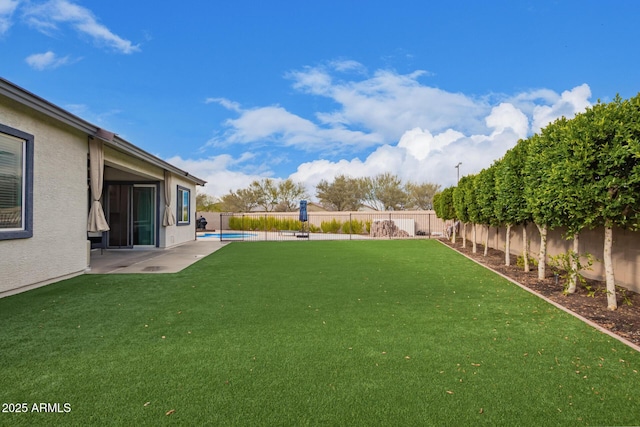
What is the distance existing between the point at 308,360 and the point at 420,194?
116 ft

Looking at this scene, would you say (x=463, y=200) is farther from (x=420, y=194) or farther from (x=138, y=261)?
(x=420, y=194)

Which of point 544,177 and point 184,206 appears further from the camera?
point 184,206

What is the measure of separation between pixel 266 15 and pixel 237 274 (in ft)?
30.4

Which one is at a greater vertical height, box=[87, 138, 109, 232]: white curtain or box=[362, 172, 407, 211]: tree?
box=[362, 172, 407, 211]: tree

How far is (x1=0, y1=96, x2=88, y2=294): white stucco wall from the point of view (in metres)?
5.26

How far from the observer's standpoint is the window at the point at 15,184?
5.11 metres

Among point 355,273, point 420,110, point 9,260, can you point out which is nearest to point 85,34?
point 9,260

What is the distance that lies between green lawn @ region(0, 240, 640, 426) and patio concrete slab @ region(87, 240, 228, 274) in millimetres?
2104

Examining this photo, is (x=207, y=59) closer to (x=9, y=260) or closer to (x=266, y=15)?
(x=266, y=15)

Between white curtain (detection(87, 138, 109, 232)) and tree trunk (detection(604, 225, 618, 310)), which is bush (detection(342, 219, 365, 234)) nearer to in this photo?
white curtain (detection(87, 138, 109, 232))

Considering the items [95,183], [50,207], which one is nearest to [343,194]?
[95,183]

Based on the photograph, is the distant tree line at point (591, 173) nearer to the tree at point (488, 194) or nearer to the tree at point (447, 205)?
the tree at point (488, 194)

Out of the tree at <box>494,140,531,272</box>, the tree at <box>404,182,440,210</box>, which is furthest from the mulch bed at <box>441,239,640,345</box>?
the tree at <box>404,182,440,210</box>

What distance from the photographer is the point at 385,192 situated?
3619 centimetres
